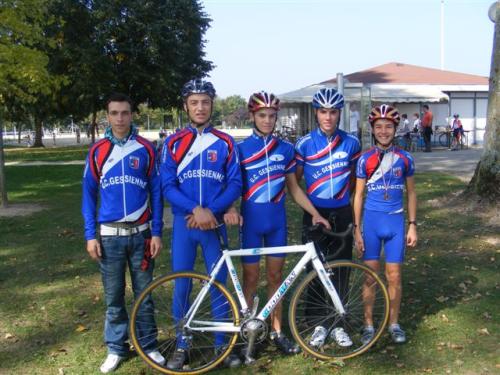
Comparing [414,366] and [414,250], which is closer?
[414,366]

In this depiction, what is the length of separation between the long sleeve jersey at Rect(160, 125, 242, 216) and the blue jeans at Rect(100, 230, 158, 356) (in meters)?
0.46

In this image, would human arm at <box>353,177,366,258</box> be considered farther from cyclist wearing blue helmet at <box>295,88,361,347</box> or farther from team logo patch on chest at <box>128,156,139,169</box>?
team logo patch on chest at <box>128,156,139,169</box>

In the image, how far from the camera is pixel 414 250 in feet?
25.7

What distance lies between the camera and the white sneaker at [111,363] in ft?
14.4

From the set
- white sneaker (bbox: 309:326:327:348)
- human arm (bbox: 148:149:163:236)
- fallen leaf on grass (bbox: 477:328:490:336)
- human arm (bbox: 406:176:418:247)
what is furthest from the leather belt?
fallen leaf on grass (bbox: 477:328:490:336)

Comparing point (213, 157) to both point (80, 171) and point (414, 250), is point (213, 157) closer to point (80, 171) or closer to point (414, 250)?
point (414, 250)

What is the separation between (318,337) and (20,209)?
9436 millimetres

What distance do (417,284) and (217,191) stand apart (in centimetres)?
320

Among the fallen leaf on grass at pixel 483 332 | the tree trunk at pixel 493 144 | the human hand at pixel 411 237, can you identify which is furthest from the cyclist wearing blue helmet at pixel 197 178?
the tree trunk at pixel 493 144

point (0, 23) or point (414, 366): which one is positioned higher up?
point (0, 23)

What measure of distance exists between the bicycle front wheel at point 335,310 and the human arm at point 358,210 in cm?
24

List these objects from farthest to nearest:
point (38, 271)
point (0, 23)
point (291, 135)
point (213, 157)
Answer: point (291, 135), point (0, 23), point (38, 271), point (213, 157)

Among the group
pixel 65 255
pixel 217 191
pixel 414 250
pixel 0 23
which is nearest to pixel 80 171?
pixel 0 23

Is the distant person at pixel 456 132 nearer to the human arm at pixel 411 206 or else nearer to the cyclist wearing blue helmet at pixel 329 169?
the human arm at pixel 411 206
